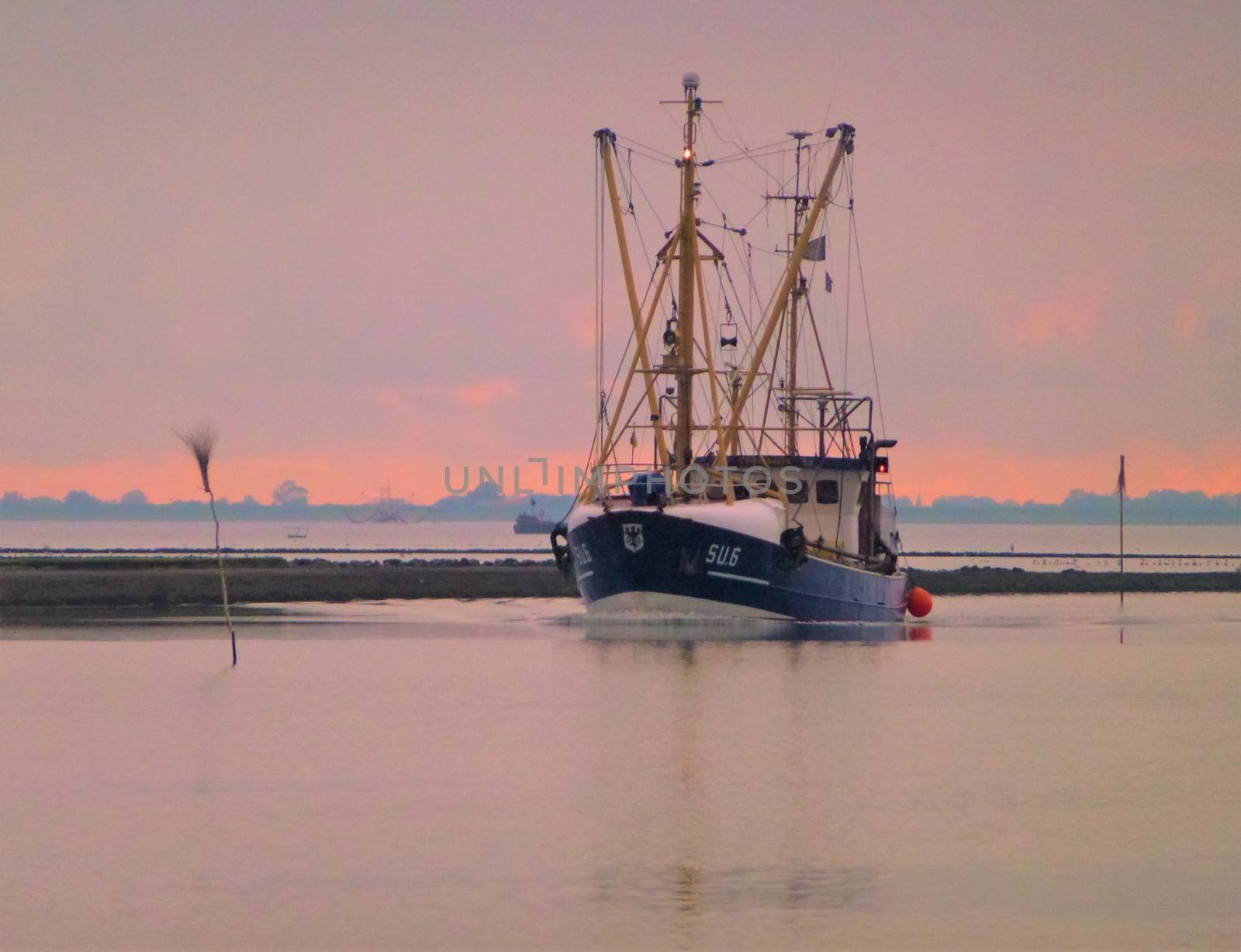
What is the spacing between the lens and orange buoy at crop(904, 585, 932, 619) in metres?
82.6

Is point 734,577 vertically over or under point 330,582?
over

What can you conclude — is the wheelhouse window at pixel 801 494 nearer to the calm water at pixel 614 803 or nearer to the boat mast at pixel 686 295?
the boat mast at pixel 686 295

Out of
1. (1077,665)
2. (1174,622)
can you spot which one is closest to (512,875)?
(1077,665)

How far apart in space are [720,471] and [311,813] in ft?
152

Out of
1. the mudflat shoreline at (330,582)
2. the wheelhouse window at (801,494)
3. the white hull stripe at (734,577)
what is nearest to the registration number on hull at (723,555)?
the white hull stripe at (734,577)

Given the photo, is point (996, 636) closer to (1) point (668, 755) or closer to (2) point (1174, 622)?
(2) point (1174, 622)

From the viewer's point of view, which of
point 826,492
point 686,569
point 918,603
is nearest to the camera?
point 686,569

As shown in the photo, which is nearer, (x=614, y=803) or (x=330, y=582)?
(x=614, y=803)

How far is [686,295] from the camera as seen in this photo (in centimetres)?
7338

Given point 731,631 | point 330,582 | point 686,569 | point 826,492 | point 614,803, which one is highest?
point 826,492

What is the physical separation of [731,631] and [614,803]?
125 ft

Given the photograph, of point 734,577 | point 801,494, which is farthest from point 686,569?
point 801,494

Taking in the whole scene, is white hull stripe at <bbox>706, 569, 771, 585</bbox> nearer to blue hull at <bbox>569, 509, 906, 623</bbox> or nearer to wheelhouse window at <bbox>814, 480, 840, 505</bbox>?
blue hull at <bbox>569, 509, 906, 623</bbox>

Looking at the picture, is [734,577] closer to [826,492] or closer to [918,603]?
[826,492]
